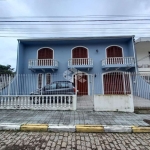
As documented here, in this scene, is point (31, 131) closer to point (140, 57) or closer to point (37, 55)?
point (37, 55)

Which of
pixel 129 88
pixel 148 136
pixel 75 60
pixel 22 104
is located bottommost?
pixel 148 136

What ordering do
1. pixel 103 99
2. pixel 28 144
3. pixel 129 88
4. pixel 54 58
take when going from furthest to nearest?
pixel 54 58
pixel 129 88
pixel 103 99
pixel 28 144

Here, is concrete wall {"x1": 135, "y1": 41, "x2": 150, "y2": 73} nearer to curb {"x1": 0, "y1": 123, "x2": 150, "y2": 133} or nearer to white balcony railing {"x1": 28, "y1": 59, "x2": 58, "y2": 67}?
white balcony railing {"x1": 28, "y1": 59, "x2": 58, "y2": 67}

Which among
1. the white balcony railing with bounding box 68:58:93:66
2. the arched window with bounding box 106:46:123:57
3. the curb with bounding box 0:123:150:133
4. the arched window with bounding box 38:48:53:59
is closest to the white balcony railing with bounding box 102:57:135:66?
the arched window with bounding box 106:46:123:57

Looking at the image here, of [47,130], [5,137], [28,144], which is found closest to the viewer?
[28,144]

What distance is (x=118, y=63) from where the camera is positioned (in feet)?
39.2

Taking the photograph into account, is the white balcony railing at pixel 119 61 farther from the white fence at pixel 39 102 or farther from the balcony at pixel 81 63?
the white fence at pixel 39 102

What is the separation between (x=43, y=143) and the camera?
122 inches

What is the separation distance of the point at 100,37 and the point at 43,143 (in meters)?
11.2

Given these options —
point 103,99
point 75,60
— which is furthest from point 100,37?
point 103,99

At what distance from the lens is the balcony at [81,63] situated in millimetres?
12062

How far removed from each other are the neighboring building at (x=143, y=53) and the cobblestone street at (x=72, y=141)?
10.5m

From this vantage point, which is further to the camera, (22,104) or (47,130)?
(22,104)

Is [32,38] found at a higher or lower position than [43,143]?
higher
